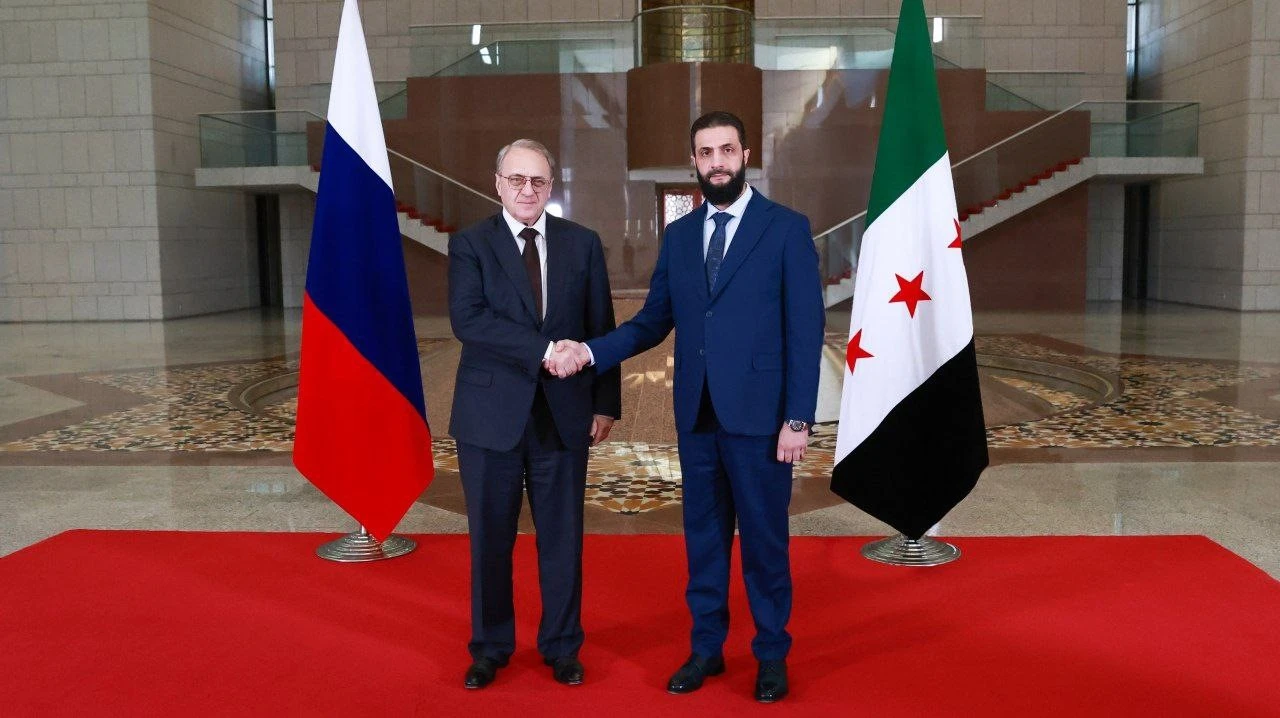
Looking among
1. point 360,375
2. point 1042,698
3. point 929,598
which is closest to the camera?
point 1042,698

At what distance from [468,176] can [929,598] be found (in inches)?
670

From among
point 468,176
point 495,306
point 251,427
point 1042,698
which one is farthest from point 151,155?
point 1042,698

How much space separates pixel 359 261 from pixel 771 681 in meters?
2.49

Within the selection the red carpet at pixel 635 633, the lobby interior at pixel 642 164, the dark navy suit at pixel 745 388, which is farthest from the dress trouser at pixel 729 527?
the lobby interior at pixel 642 164

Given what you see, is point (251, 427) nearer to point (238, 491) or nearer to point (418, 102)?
point (238, 491)

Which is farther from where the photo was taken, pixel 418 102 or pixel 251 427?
pixel 418 102

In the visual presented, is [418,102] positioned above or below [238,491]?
above

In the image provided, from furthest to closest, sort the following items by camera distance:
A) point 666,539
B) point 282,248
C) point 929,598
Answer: point 282,248 → point 666,539 → point 929,598

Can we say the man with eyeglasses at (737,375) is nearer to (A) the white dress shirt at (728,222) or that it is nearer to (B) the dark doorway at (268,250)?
(A) the white dress shirt at (728,222)

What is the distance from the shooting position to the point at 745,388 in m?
3.40

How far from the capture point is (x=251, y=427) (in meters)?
8.83

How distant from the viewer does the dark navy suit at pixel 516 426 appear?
11.5ft

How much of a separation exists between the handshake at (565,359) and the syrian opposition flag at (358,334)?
1529 mm

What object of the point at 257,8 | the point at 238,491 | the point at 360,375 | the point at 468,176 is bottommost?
the point at 238,491
